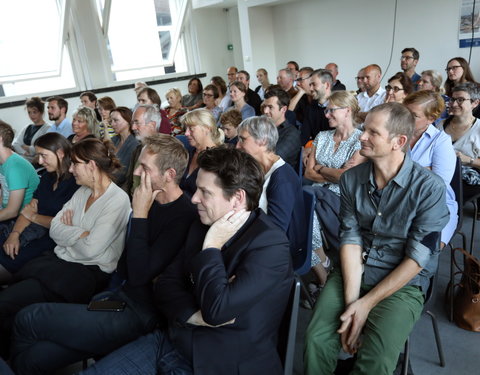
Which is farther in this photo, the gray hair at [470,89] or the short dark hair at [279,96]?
the short dark hair at [279,96]

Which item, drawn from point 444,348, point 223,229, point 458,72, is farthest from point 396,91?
point 223,229

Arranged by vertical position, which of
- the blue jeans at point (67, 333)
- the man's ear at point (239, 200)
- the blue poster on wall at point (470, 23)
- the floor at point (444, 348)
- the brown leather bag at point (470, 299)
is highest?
the blue poster on wall at point (470, 23)

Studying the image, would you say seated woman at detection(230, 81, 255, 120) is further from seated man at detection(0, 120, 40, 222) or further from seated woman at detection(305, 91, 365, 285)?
seated man at detection(0, 120, 40, 222)

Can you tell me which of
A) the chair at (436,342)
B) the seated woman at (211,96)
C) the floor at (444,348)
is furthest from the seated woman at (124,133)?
the chair at (436,342)

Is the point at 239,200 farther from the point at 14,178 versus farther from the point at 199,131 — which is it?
the point at 14,178

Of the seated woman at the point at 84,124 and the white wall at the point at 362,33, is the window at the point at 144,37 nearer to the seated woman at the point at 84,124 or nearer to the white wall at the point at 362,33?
the white wall at the point at 362,33

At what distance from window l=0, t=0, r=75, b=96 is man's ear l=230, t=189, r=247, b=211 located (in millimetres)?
7378

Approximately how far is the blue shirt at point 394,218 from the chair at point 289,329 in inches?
20.1

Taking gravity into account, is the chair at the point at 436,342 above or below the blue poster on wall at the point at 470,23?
below

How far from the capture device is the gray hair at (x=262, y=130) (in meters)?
2.38

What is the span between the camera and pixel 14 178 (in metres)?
2.84

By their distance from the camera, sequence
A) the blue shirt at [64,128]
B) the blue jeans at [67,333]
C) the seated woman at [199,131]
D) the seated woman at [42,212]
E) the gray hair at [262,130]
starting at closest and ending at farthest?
1. the blue jeans at [67,333]
2. the gray hair at [262,130]
3. the seated woman at [42,212]
4. the seated woman at [199,131]
5. the blue shirt at [64,128]

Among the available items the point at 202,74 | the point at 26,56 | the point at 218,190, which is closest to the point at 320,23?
the point at 202,74

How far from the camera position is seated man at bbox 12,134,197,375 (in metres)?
1.64
